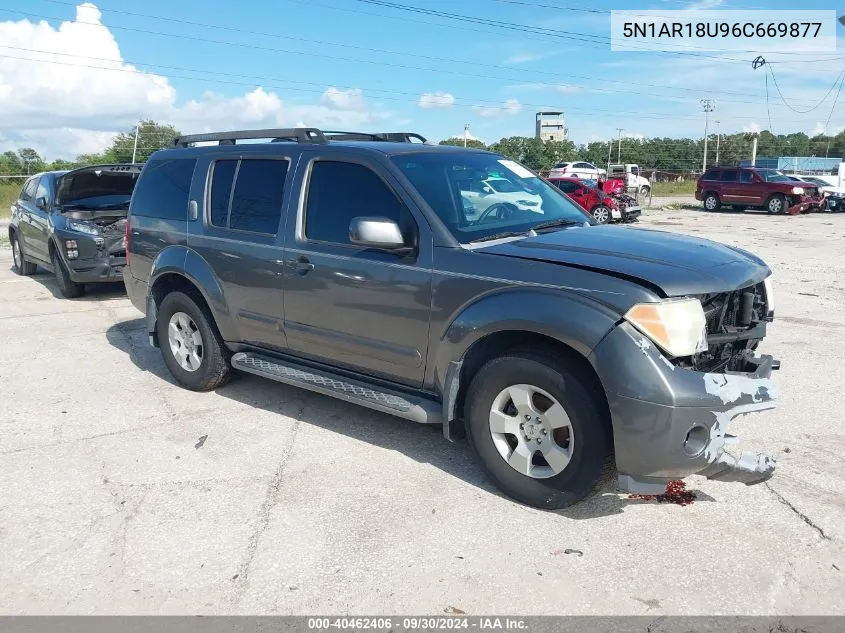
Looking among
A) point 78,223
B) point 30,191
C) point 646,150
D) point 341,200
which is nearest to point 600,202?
point 30,191

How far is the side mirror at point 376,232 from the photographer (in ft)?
13.0

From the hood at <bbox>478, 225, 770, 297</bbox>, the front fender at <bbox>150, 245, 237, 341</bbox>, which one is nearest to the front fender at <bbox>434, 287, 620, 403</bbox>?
the hood at <bbox>478, 225, 770, 297</bbox>

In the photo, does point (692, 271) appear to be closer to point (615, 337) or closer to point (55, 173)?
point (615, 337)

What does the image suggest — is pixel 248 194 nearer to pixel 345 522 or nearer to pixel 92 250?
pixel 345 522

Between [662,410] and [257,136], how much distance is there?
3.66 meters

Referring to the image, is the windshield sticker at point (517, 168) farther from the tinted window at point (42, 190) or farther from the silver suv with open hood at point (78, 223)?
the tinted window at point (42, 190)

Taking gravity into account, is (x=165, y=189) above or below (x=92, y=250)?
above

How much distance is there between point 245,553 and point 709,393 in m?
2.31

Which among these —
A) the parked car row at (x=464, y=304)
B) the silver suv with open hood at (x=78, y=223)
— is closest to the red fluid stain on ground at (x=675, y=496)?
the parked car row at (x=464, y=304)

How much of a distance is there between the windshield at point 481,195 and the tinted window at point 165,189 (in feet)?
6.99

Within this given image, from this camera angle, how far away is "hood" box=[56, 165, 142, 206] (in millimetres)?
10383

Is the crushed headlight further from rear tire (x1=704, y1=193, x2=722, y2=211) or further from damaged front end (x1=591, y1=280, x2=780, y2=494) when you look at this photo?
rear tire (x1=704, y1=193, x2=722, y2=211)

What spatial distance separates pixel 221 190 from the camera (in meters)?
5.39

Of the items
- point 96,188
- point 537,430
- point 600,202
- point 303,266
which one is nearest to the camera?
point 537,430
